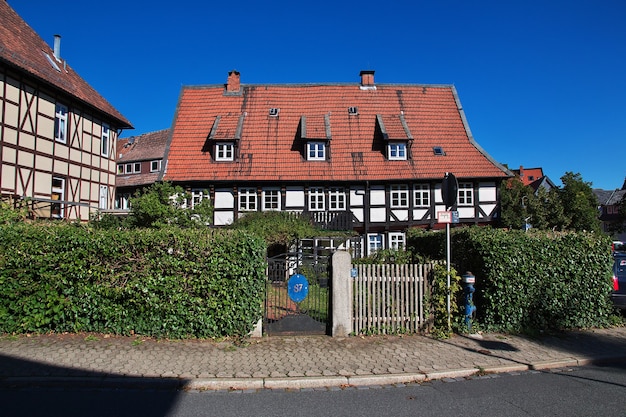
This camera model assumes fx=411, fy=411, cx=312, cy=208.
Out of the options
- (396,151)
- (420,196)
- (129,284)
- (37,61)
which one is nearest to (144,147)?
(37,61)

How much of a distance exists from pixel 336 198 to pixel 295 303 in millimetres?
15779

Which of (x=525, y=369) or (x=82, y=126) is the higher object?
(x=82, y=126)

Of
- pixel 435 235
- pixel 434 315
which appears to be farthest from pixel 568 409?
pixel 435 235

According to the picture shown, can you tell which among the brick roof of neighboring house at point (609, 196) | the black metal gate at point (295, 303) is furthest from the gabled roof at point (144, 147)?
the brick roof of neighboring house at point (609, 196)

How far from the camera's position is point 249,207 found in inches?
912

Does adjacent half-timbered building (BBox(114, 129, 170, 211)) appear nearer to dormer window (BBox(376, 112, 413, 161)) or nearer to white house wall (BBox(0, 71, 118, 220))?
white house wall (BBox(0, 71, 118, 220))

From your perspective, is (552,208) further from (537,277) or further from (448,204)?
(448,204)

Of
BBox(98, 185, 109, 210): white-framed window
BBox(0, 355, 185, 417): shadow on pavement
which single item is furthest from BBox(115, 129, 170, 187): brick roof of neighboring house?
BBox(0, 355, 185, 417): shadow on pavement

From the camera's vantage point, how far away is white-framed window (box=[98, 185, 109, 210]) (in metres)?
21.2

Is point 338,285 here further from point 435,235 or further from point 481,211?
point 481,211

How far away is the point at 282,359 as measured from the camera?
Result: 6.32 m

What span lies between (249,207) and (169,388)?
18043 millimetres

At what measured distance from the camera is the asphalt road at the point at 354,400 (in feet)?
15.2

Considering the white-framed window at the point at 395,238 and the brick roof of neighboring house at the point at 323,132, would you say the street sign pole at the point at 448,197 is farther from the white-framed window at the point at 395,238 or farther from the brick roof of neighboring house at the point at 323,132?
the white-framed window at the point at 395,238
